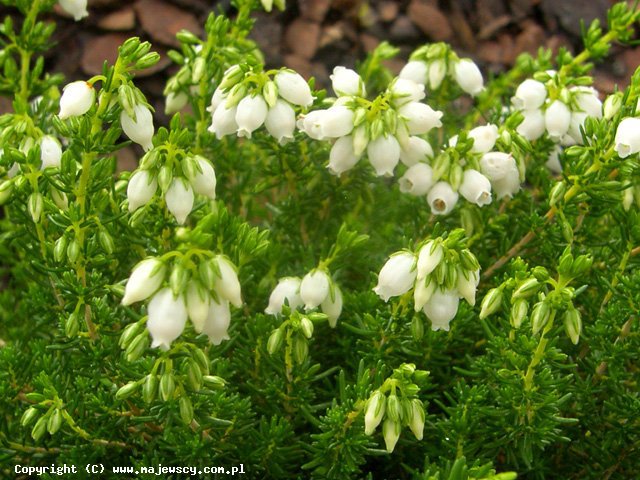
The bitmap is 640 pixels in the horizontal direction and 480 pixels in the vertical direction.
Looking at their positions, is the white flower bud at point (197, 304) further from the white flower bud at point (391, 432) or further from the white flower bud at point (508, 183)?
the white flower bud at point (508, 183)

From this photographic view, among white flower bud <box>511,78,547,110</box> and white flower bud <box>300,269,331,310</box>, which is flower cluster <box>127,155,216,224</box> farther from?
white flower bud <box>511,78,547,110</box>

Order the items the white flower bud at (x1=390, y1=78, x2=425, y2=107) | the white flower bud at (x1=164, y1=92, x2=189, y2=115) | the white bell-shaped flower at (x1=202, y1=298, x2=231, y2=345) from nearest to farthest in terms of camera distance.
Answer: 1. the white bell-shaped flower at (x1=202, y1=298, x2=231, y2=345)
2. the white flower bud at (x1=390, y1=78, x2=425, y2=107)
3. the white flower bud at (x1=164, y1=92, x2=189, y2=115)

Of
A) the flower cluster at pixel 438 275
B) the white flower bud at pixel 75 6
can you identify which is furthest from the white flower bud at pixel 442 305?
the white flower bud at pixel 75 6

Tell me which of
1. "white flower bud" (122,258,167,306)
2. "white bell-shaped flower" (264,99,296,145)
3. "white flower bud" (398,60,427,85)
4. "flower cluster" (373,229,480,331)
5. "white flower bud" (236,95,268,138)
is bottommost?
"white flower bud" (398,60,427,85)

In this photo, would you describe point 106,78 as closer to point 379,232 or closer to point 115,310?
point 115,310

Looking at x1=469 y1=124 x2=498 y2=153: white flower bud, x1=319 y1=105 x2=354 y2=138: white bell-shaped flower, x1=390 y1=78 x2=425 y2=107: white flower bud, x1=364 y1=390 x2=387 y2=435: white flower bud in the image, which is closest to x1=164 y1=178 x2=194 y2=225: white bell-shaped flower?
x1=319 y1=105 x2=354 y2=138: white bell-shaped flower

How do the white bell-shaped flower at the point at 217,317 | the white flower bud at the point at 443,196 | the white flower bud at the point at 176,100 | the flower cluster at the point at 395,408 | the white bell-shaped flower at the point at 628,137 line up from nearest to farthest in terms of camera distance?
the white bell-shaped flower at the point at 217,317 → the flower cluster at the point at 395,408 → the white bell-shaped flower at the point at 628,137 → the white flower bud at the point at 443,196 → the white flower bud at the point at 176,100

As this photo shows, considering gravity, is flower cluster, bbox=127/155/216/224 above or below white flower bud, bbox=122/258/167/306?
below

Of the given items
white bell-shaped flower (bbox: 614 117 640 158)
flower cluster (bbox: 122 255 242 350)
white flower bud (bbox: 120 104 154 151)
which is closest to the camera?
flower cluster (bbox: 122 255 242 350)
